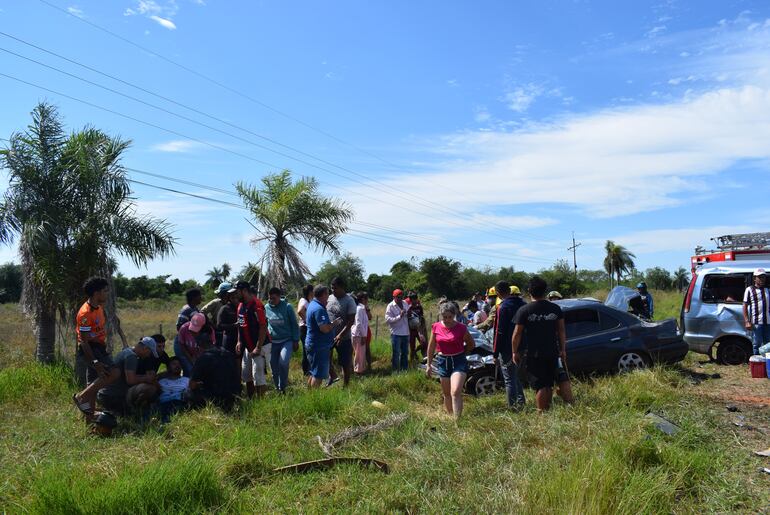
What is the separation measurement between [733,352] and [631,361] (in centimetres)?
271

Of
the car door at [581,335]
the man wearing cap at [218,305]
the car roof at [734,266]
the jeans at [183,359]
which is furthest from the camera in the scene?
the car roof at [734,266]

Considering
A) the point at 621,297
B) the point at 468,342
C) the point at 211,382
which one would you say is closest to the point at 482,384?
the point at 468,342

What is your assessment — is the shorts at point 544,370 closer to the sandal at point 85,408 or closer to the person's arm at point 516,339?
the person's arm at point 516,339

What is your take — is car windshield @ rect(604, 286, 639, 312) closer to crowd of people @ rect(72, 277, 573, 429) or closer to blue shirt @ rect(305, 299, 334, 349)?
crowd of people @ rect(72, 277, 573, 429)

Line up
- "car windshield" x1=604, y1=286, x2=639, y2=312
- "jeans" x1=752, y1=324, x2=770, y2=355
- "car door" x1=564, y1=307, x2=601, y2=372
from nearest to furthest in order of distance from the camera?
"car door" x1=564, y1=307, x2=601, y2=372 → "jeans" x1=752, y1=324, x2=770, y2=355 → "car windshield" x1=604, y1=286, x2=639, y2=312

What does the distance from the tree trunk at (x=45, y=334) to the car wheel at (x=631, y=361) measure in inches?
370

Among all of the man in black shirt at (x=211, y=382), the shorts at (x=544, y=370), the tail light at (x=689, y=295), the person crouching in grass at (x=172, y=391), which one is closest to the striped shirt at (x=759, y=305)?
the tail light at (x=689, y=295)

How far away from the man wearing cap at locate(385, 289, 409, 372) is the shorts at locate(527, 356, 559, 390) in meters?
4.35

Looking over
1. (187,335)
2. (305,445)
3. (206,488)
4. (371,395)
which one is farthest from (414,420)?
(187,335)

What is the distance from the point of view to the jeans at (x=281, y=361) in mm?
8242

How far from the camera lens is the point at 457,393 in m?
6.66

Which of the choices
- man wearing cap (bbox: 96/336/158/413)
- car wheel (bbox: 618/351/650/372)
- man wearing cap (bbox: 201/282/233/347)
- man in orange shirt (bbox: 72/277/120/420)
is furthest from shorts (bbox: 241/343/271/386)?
car wheel (bbox: 618/351/650/372)

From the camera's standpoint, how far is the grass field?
4188mm

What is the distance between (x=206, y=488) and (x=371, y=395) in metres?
4.00
